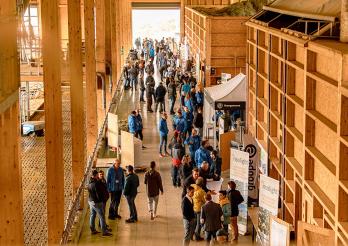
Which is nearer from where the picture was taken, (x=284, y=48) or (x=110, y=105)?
(x=284, y=48)

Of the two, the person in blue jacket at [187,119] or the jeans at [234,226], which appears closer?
the jeans at [234,226]

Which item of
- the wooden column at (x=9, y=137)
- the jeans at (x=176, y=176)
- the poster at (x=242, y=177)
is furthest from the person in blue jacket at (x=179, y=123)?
the wooden column at (x=9, y=137)

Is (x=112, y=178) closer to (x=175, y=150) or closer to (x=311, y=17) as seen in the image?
(x=175, y=150)

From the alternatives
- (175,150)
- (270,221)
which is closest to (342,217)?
(270,221)

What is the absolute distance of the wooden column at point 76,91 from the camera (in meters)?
13.9

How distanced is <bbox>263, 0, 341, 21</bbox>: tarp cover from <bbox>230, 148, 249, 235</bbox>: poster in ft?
8.85

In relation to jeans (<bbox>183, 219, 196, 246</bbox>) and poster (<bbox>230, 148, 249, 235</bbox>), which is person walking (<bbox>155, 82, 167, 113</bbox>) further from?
jeans (<bbox>183, 219, 196, 246</bbox>)

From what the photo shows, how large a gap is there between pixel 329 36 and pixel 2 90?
4213 millimetres

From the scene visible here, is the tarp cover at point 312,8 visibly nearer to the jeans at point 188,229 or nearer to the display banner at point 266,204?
the display banner at point 266,204

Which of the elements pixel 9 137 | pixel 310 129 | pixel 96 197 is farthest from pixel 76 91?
pixel 9 137

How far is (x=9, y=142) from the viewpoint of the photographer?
25.6 ft

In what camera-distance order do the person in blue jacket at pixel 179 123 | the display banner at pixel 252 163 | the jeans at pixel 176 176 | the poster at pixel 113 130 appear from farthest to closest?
the person in blue jacket at pixel 179 123 < the poster at pixel 113 130 < the jeans at pixel 176 176 < the display banner at pixel 252 163

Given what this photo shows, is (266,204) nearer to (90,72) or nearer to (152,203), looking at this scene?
(152,203)

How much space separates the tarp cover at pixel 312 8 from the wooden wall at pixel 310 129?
1.71 feet
